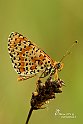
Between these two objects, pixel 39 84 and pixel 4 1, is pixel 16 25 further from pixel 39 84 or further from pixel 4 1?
pixel 39 84

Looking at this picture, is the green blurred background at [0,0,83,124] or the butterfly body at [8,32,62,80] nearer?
the butterfly body at [8,32,62,80]

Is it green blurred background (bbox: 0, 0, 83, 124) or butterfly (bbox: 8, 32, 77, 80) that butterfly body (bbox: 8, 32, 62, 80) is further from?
green blurred background (bbox: 0, 0, 83, 124)

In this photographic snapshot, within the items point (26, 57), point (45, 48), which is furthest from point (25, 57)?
point (45, 48)

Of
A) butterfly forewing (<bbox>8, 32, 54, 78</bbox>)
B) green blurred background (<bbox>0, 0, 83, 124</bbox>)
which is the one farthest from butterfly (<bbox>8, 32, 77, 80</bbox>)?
green blurred background (<bbox>0, 0, 83, 124</bbox>)

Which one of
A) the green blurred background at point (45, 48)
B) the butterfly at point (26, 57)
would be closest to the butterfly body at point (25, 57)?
the butterfly at point (26, 57)

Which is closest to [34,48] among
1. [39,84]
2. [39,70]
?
[39,70]

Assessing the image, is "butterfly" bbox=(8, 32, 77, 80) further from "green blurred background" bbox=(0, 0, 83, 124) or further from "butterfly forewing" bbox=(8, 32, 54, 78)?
"green blurred background" bbox=(0, 0, 83, 124)

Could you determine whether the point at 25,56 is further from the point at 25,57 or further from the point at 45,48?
the point at 45,48
